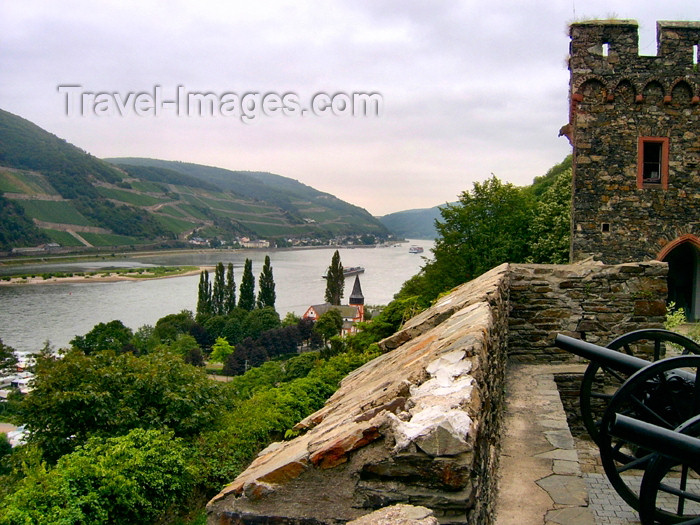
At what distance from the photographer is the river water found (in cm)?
7019

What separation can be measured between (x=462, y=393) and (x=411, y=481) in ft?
1.48

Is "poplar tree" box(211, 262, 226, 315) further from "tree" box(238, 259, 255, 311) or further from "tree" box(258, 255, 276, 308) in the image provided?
"tree" box(258, 255, 276, 308)

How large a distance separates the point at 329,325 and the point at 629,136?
167 ft

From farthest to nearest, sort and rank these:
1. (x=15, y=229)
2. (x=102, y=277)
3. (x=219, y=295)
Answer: (x=15, y=229)
(x=102, y=277)
(x=219, y=295)

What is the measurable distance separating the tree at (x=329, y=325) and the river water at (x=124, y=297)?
18.7 metres

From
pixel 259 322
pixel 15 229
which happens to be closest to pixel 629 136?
pixel 259 322

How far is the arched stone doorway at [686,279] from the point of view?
48.3 ft

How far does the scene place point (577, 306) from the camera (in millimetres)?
6562

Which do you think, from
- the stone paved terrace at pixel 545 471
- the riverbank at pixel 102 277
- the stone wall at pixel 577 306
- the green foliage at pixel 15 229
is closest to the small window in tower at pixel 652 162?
the stone wall at pixel 577 306

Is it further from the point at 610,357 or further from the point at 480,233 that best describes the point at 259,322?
the point at 610,357

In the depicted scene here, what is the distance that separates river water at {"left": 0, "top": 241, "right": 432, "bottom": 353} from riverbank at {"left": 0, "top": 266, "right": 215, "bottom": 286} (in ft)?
5.61

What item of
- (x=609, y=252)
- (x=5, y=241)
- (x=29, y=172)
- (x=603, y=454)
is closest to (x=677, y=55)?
(x=609, y=252)

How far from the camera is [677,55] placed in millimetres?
12312

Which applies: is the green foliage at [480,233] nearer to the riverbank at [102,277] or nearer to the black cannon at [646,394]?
the black cannon at [646,394]
